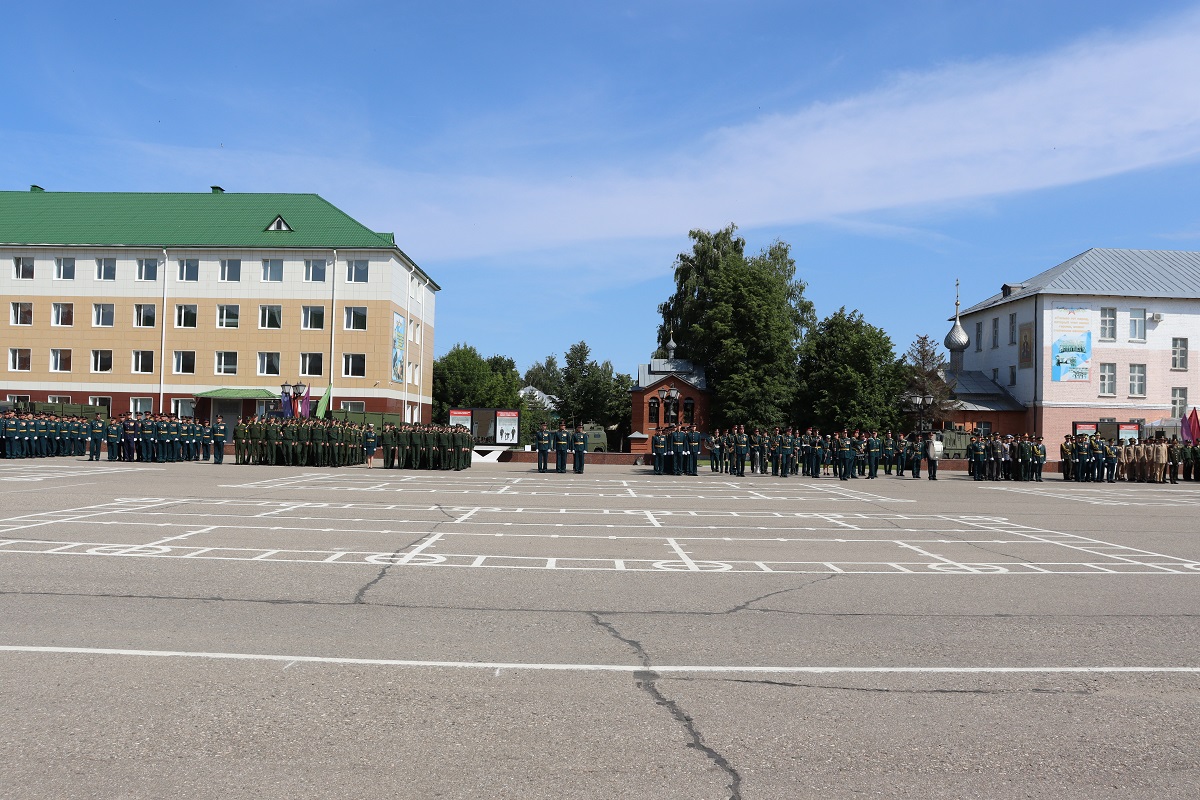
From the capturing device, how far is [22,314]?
188ft

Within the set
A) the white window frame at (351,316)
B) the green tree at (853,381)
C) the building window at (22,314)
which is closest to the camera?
the white window frame at (351,316)

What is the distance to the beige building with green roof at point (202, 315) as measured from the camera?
55938 mm

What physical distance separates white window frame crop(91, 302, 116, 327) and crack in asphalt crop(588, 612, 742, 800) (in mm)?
57970

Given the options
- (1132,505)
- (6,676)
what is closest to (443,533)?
(6,676)

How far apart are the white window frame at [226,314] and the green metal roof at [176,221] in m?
3.59

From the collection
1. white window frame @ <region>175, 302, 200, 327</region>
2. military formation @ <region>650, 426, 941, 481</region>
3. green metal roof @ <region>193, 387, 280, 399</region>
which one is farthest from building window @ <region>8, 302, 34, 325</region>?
military formation @ <region>650, 426, 941, 481</region>

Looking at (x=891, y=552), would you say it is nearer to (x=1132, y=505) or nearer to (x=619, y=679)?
(x=619, y=679)

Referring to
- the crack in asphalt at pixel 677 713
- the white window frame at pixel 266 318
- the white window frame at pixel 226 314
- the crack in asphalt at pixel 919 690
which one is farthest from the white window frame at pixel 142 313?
the crack in asphalt at pixel 919 690

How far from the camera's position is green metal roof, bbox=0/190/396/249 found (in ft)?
186

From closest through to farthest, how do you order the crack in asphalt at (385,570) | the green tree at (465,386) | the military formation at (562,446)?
the crack in asphalt at (385,570) < the military formation at (562,446) < the green tree at (465,386)

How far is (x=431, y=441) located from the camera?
3628cm

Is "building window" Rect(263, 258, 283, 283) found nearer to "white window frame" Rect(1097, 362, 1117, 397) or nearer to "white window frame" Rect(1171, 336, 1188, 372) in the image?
"white window frame" Rect(1097, 362, 1117, 397)

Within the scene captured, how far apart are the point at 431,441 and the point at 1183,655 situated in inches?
1226

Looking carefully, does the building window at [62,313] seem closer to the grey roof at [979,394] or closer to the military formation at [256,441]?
the military formation at [256,441]
